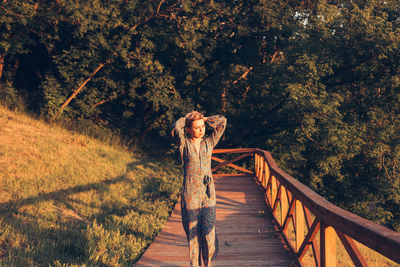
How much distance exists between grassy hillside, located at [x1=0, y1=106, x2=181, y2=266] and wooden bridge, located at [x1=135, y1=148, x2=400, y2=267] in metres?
0.49

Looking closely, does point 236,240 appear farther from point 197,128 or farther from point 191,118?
point 191,118

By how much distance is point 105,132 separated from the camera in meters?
14.6

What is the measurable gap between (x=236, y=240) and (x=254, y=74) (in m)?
11.1

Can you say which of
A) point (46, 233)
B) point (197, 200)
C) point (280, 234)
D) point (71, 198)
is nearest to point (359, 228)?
point (197, 200)

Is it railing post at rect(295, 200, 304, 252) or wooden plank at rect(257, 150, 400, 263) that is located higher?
wooden plank at rect(257, 150, 400, 263)

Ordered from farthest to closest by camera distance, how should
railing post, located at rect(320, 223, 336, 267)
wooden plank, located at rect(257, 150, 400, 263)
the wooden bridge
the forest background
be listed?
the forest background, railing post, located at rect(320, 223, 336, 267), the wooden bridge, wooden plank, located at rect(257, 150, 400, 263)

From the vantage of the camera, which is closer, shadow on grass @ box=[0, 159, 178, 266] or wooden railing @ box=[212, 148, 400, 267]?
wooden railing @ box=[212, 148, 400, 267]

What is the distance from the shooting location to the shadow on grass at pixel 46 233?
13.4 feet

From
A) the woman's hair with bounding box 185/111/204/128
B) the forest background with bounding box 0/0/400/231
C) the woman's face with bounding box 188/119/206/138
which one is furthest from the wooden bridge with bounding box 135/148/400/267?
the forest background with bounding box 0/0/400/231

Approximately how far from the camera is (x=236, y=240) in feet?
16.1

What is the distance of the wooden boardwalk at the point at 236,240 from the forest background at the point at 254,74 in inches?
223

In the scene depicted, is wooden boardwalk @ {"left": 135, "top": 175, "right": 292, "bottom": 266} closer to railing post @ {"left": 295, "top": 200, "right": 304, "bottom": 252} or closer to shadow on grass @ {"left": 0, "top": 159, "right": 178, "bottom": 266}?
railing post @ {"left": 295, "top": 200, "right": 304, "bottom": 252}

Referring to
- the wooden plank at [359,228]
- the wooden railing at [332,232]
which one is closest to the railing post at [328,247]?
the wooden railing at [332,232]

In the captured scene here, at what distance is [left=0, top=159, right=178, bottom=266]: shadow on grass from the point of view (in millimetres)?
4074
